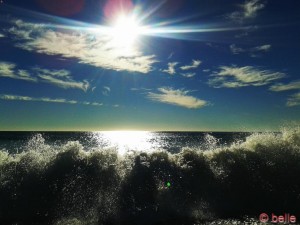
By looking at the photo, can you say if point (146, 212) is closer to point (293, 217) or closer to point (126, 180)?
point (126, 180)

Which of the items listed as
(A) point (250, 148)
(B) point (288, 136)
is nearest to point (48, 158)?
(A) point (250, 148)

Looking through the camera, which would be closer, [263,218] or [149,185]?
[263,218]

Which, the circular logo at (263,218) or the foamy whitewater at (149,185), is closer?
the circular logo at (263,218)

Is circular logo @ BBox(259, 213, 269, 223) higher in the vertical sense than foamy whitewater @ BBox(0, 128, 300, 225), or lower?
lower

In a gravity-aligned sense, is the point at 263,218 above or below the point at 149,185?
below

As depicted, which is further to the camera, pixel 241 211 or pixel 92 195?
pixel 92 195

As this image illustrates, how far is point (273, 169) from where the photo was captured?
55.8ft

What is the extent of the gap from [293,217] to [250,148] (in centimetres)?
685

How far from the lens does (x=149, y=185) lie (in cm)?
1457

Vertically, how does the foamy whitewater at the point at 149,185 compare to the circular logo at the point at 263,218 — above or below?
above

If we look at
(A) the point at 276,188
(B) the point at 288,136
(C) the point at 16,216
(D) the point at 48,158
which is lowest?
(C) the point at 16,216

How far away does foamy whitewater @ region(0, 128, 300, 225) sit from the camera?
492 inches

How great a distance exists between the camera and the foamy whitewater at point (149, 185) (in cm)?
1251

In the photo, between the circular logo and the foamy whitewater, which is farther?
the foamy whitewater
